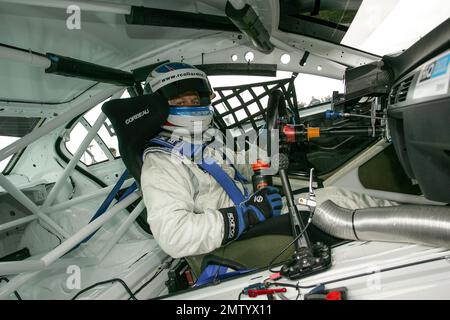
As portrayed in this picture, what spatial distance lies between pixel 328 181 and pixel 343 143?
0.48 metres

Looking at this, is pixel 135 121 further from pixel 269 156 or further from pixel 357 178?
pixel 357 178

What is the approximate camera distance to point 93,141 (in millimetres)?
2836

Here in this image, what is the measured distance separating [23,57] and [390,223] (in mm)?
1675

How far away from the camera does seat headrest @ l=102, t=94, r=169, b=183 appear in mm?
1522

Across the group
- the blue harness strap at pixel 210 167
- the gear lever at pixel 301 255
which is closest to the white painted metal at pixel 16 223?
the blue harness strap at pixel 210 167

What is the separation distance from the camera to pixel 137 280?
199 cm

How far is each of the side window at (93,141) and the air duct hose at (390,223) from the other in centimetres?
205

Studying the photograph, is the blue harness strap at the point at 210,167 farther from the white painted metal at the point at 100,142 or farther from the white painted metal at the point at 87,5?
the white painted metal at the point at 100,142

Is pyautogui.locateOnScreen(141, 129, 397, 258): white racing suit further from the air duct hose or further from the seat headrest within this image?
the air duct hose

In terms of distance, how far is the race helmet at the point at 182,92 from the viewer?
5.48 feet

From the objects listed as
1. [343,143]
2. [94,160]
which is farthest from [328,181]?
[94,160]

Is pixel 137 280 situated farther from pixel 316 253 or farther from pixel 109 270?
pixel 316 253

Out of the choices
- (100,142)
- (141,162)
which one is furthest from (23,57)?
(100,142)

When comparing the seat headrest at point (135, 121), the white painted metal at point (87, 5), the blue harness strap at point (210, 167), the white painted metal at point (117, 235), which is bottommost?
the white painted metal at point (117, 235)
